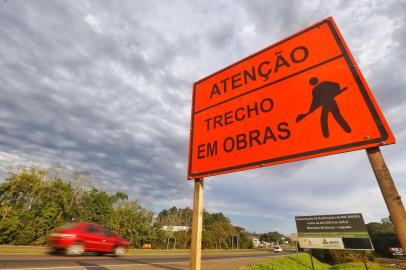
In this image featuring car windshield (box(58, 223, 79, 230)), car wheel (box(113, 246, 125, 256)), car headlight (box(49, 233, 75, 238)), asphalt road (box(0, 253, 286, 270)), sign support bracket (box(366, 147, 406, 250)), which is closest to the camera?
sign support bracket (box(366, 147, 406, 250))

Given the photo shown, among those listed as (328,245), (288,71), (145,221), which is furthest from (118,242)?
(145,221)

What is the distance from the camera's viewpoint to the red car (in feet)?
29.5

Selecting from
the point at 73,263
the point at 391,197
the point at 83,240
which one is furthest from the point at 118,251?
the point at 391,197

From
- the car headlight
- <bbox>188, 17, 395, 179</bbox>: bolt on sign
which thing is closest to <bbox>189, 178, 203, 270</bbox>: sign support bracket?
<bbox>188, 17, 395, 179</bbox>: bolt on sign

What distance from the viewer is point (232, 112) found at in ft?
10.8

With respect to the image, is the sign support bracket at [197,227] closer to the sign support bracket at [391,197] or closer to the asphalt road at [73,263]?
the sign support bracket at [391,197]

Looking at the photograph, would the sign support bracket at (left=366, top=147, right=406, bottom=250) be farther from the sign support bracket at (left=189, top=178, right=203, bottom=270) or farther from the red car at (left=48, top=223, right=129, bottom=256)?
the red car at (left=48, top=223, right=129, bottom=256)

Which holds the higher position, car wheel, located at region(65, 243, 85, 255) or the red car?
the red car

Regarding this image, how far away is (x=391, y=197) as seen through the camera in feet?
5.72

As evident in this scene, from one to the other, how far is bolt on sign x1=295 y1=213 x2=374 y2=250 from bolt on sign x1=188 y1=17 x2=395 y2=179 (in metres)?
12.8

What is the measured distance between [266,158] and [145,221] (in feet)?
175

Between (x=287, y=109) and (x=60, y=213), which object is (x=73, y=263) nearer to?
(x=287, y=109)

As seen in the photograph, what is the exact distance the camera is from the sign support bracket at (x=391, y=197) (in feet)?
5.51

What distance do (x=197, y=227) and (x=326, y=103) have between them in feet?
6.81
